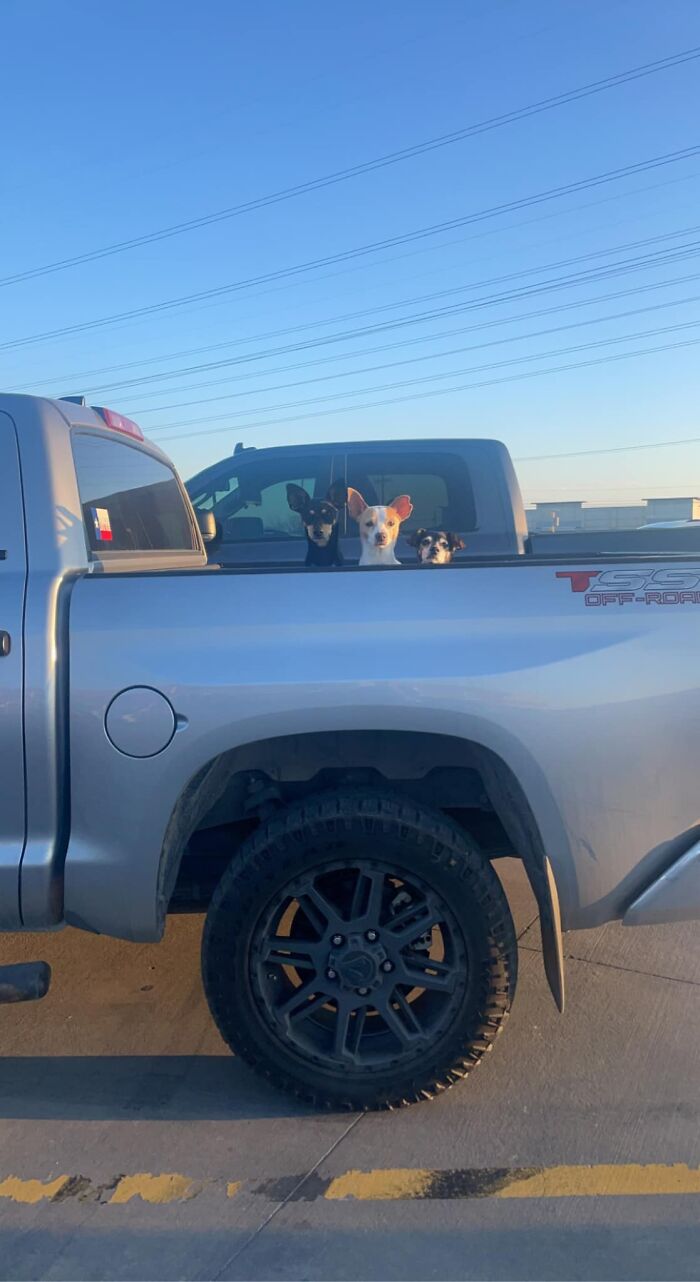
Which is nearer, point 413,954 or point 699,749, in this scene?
point 699,749

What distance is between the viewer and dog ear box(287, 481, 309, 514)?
6070mm

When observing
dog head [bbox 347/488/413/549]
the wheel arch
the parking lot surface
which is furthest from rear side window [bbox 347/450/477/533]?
the wheel arch

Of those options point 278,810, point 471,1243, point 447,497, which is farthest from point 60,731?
point 447,497

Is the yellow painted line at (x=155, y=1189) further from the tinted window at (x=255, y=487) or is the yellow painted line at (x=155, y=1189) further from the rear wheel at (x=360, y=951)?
the tinted window at (x=255, y=487)

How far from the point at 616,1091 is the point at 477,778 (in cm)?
105

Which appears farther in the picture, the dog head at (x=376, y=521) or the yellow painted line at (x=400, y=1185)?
the dog head at (x=376, y=521)

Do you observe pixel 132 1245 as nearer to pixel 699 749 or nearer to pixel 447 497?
pixel 699 749

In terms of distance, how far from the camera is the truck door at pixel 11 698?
2455mm

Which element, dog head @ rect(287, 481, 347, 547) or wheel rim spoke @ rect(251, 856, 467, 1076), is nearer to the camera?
wheel rim spoke @ rect(251, 856, 467, 1076)

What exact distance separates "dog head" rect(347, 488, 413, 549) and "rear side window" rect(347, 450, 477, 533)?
0.74 meters

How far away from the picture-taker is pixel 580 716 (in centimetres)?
242

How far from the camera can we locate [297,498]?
6.09m

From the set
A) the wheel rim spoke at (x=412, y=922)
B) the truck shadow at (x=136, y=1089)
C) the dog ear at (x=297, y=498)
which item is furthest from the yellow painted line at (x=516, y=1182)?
the dog ear at (x=297, y=498)

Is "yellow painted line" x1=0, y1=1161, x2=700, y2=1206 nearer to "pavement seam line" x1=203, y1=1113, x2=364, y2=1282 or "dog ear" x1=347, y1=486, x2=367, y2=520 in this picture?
"pavement seam line" x1=203, y1=1113, x2=364, y2=1282
